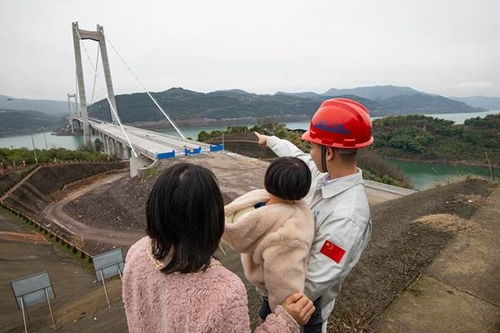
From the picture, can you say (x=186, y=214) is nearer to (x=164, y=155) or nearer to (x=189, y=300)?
(x=189, y=300)

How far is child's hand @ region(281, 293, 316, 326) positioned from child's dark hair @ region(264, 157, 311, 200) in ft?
1.06

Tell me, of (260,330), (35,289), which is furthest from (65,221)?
(260,330)

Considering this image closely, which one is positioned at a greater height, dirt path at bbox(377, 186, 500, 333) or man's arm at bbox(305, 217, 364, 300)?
man's arm at bbox(305, 217, 364, 300)

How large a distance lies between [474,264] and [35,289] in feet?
16.4

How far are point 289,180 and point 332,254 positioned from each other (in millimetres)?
275

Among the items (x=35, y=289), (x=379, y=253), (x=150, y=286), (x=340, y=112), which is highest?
(x=340, y=112)

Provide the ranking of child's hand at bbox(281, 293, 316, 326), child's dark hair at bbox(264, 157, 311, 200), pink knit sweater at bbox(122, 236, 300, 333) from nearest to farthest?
pink knit sweater at bbox(122, 236, 300, 333) < child's hand at bbox(281, 293, 316, 326) < child's dark hair at bbox(264, 157, 311, 200)

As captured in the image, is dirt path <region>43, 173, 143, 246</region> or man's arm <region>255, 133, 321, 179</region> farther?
dirt path <region>43, 173, 143, 246</region>

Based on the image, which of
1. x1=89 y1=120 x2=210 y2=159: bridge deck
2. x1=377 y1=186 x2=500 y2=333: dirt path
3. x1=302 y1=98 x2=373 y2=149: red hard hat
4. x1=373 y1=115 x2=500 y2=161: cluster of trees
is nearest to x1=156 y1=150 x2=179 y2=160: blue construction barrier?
x1=89 y1=120 x2=210 y2=159: bridge deck

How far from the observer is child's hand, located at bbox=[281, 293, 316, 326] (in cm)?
90

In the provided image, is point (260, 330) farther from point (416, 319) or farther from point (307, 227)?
point (416, 319)

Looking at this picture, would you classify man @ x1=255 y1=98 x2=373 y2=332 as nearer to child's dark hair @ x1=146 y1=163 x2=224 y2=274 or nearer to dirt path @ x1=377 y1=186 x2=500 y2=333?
child's dark hair @ x1=146 y1=163 x2=224 y2=274

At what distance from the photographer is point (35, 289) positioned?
3.94 metres

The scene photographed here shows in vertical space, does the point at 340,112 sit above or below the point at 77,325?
above
